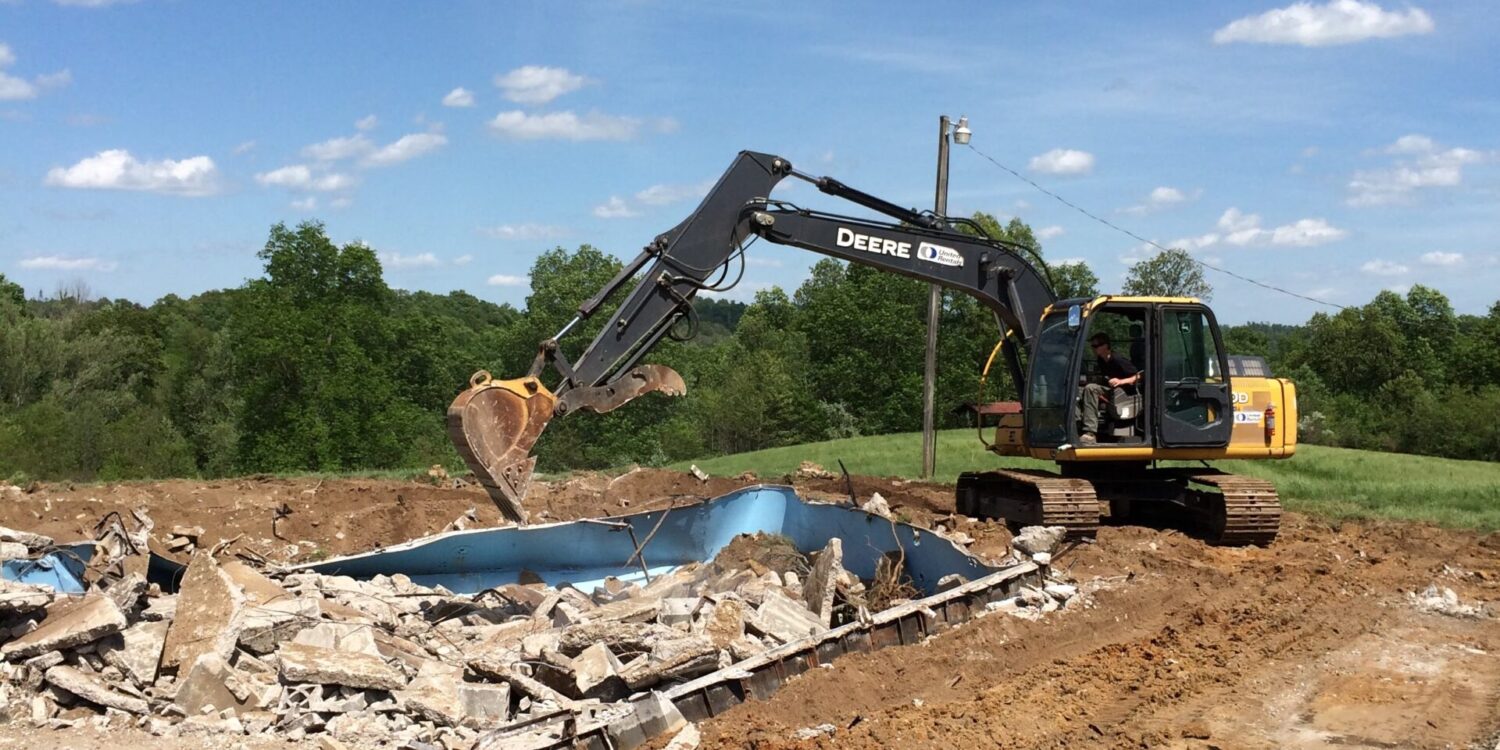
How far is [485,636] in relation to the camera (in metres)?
8.24

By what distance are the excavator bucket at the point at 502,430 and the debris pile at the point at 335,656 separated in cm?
103

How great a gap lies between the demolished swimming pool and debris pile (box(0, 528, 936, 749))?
0.5 inches

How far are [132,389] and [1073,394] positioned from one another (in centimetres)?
4204

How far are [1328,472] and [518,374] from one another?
1117 inches

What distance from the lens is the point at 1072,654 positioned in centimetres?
767

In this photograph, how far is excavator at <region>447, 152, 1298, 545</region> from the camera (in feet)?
33.6

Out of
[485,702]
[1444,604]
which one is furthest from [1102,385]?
[485,702]

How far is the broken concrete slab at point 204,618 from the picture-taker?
271 inches

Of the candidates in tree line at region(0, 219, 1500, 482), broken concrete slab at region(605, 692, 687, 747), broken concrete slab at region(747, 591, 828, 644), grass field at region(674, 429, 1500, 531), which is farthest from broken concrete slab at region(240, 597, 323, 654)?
tree line at region(0, 219, 1500, 482)

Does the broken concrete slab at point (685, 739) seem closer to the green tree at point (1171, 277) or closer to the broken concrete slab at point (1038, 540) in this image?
the broken concrete slab at point (1038, 540)

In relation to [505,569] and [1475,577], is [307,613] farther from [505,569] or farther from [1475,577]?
[1475,577]

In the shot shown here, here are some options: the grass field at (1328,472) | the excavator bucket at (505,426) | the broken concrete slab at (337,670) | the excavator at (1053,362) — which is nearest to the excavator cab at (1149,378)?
the excavator at (1053,362)

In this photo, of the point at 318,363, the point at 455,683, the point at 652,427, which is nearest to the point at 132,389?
the point at 318,363

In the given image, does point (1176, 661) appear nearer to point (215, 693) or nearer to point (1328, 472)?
point (215, 693)
